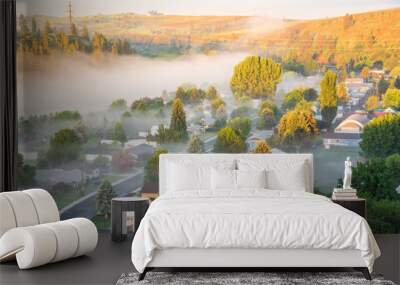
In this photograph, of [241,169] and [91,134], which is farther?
[91,134]

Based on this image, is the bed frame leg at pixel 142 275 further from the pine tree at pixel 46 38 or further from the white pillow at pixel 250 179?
the pine tree at pixel 46 38

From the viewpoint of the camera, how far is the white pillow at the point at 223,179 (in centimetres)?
775

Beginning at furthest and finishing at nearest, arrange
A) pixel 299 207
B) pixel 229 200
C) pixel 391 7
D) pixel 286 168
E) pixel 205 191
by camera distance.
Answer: pixel 391 7 → pixel 286 168 → pixel 205 191 → pixel 229 200 → pixel 299 207

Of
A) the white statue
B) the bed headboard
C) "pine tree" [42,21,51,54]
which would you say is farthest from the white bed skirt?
"pine tree" [42,21,51,54]

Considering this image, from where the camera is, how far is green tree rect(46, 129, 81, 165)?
8.87m

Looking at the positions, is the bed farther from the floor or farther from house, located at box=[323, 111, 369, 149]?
house, located at box=[323, 111, 369, 149]

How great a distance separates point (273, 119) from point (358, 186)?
1.31 metres

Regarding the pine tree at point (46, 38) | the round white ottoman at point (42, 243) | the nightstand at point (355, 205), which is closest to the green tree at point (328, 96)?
the nightstand at point (355, 205)

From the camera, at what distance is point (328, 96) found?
8.84m

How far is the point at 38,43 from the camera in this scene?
887cm

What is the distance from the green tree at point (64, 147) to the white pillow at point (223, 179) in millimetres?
1962

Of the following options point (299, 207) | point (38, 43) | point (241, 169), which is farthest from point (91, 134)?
point (299, 207)

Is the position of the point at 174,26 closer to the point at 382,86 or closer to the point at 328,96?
the point at 328,96

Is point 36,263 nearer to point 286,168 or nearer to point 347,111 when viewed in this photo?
point 286,168
